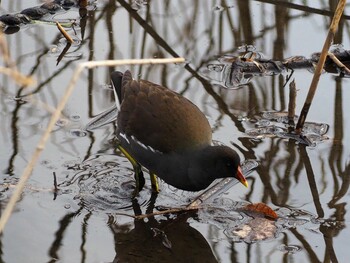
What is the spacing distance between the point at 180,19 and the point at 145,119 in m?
2.32

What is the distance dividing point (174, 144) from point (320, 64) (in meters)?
1.15

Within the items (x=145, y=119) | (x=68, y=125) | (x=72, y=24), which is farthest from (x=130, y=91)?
(x=72, y=24)

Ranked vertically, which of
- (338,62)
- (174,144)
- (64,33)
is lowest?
(174,144)

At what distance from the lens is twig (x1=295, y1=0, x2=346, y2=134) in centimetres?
477

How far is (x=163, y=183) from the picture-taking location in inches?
187

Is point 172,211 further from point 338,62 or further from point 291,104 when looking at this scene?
point 338,62

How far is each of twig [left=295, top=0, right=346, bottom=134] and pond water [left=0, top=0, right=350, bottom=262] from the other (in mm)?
193

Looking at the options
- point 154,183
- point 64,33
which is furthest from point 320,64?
point 64,33

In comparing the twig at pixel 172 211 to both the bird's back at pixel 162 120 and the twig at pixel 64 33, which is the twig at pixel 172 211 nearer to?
the bird's back at pixel 162 120

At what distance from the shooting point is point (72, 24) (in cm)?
628

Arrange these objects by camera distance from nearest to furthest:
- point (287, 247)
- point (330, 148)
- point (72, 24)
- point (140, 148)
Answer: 1. point (287, 247)
2. point (140, 148)
3. point (330, 148)
4. point (72, 24)

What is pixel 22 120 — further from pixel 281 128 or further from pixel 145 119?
pixel 281 128

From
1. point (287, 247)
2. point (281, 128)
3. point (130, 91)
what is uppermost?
point (130, 91)

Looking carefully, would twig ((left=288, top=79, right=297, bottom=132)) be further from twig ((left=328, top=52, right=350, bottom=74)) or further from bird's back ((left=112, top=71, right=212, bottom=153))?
bird's back ((left=112, top=71, right=212, bottom=153))
